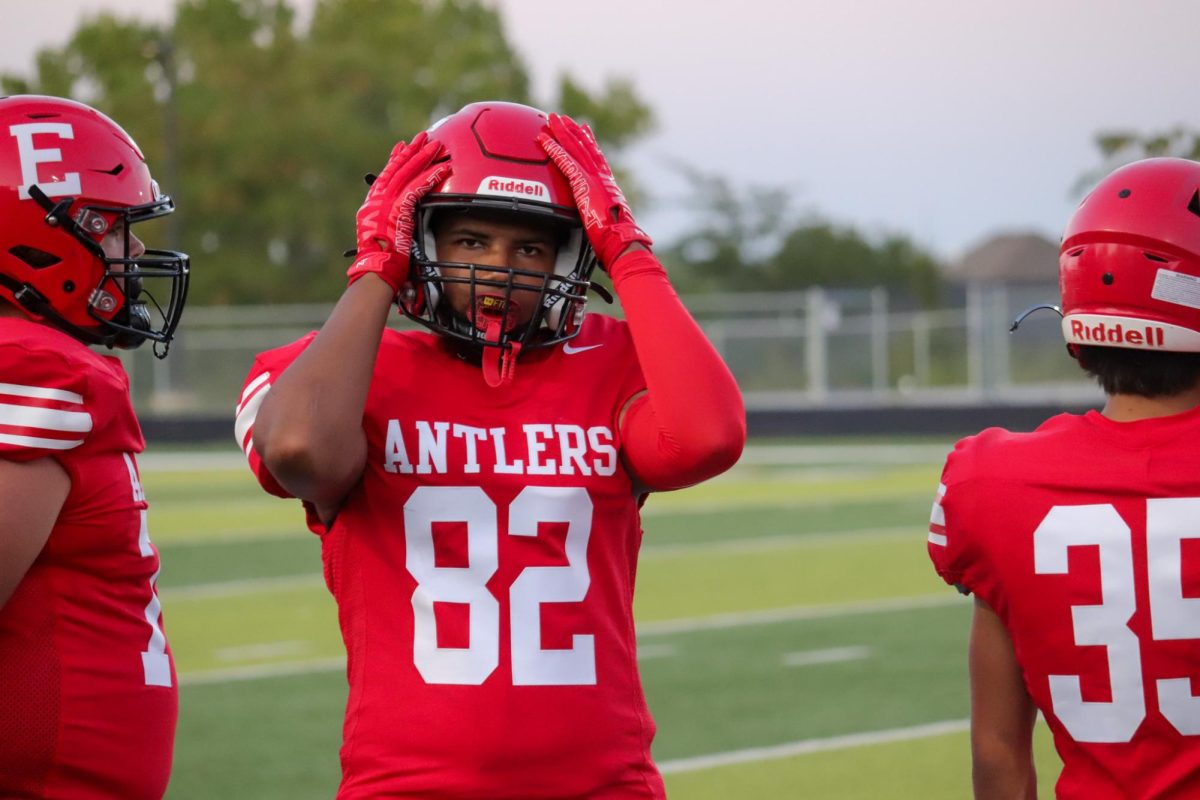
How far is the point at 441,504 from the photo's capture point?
2531 millimetres

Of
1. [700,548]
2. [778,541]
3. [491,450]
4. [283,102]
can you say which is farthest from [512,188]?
[283,102]

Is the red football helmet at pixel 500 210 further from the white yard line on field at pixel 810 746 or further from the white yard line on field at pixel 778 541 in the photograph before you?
the white yard line on field at pixel 778 541

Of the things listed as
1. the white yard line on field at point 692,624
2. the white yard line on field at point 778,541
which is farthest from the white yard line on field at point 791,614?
the white yard line on field at point 778,541

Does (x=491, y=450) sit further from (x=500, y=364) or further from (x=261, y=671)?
(x=261, y=671)

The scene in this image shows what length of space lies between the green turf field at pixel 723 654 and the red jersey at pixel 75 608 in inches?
113

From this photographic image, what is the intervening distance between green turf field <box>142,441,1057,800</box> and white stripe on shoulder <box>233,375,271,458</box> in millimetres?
3065

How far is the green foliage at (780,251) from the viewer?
54.9 metres

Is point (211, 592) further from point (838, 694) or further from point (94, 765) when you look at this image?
point (94, 765)

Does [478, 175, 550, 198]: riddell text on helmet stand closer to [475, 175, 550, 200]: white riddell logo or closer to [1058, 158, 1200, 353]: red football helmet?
[475, 175, 550, 200]: white riddell logo

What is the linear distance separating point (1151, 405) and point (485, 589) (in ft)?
3.35

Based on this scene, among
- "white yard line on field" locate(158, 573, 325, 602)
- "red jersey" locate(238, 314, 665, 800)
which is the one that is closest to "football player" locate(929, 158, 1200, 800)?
"red jersey" locate(238, 314, 665, 800)

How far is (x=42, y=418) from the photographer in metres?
2.48

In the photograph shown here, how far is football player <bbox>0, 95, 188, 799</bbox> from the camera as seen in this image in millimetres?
2504

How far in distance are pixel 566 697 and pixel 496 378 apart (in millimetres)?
510
